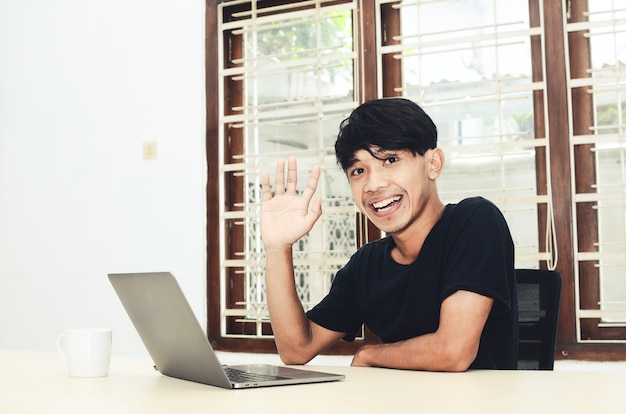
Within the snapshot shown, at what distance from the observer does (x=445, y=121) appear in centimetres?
298

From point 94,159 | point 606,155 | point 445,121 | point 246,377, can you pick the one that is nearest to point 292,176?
point 246,377

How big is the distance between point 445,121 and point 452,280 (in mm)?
1503

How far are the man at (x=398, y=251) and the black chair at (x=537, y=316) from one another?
0.30 ft

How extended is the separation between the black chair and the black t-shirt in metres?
0.08

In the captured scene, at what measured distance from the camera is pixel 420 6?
3.04 meters

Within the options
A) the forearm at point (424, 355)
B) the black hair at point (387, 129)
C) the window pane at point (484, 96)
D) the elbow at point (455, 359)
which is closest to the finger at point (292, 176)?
the black hair at point (387, 129)

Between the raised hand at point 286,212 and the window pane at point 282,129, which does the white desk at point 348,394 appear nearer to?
the raised hand at point 286,212

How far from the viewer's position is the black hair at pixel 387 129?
5.72ft

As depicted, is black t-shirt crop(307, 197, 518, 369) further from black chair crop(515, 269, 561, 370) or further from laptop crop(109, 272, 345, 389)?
laptop crop(109, 272, 345, 389)

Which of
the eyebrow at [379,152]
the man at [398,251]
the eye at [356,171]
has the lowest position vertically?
the man at [398,251]

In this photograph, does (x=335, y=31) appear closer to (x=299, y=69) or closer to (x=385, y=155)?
(x=299, y=69)

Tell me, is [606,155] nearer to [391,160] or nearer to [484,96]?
[484,96]

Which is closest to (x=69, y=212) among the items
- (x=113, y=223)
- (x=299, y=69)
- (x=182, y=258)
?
(x=113, y=223)

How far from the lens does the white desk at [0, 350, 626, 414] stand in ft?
2.99
